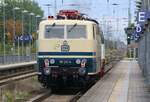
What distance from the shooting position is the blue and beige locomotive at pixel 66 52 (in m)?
24.5

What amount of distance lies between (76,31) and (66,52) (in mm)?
1210

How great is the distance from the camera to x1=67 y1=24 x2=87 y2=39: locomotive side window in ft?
82.8

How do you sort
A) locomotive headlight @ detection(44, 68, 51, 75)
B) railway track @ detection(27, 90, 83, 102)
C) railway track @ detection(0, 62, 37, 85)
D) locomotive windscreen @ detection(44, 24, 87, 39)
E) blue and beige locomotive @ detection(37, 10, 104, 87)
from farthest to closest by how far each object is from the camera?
railway track @ detection(0, 62, 37, 85) < locomotive windscreen @ detection(44, 24, 87, 39) < blue and beige locomotive @ detection(37, 10, 104, 87) < locomotive headlight @ detection(44, 68, 51, 75) < railway track @ detection(27, 90, 83, 102)

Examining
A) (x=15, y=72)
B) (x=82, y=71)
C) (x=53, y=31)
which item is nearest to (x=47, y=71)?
(x=82, y=71)

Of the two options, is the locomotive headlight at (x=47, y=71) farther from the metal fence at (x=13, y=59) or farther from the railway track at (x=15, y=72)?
the metal fence at (x=13, y=59)

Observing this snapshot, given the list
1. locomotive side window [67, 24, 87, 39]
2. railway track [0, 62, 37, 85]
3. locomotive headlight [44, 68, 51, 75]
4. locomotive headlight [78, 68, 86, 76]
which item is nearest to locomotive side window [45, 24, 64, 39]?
locomotive side window [67, 24, 87, 39]

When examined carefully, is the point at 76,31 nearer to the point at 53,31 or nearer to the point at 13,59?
the point at 53,31

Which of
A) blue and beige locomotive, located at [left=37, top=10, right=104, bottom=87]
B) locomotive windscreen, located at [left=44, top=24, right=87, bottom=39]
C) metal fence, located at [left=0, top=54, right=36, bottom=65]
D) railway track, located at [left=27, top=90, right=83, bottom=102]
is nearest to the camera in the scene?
railway track, located at [left=27, top=90, right=83, bottom=102]

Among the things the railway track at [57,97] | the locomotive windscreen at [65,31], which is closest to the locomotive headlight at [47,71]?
the railway track at [57,97]

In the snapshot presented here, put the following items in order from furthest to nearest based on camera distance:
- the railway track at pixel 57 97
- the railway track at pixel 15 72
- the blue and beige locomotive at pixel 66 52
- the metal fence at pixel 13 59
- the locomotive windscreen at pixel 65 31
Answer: the metal fence at pixel 13 59, the railway track at pixel 15 72, the locomotive windscreen at pixel 65 31, the blue and beige locomotive at pixel 66 52, the railway track at pixel 57 97

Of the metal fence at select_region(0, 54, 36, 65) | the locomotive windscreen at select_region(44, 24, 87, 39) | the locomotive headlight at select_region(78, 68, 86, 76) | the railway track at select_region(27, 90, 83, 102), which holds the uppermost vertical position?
the locomotive windscreen at select_region(44, 24, 87, 39)

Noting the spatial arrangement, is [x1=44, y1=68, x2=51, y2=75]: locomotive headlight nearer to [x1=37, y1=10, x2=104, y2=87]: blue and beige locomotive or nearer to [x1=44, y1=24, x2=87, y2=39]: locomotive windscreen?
[x1=37, y1=10, x2=104, y2=87]: blue and beige locomotive

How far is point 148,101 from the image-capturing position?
719 inches

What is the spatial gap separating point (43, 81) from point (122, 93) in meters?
4.55
